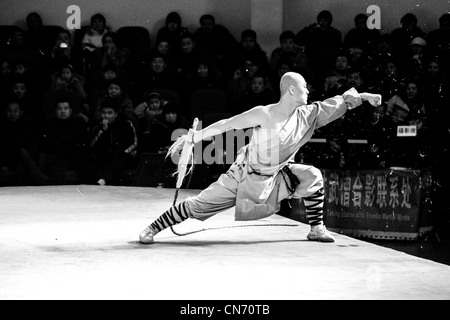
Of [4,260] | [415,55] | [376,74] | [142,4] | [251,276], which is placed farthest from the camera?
[142,4]

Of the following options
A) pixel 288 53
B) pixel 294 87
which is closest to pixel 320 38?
pixel 288 53

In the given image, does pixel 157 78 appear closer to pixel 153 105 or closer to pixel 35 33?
pixel 153 105

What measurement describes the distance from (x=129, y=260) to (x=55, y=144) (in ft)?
16.2

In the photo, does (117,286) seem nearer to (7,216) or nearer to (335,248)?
(335,248)

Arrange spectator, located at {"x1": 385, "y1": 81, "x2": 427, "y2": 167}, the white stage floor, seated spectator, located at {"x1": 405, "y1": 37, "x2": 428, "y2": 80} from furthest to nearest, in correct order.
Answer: seated spectator, located at {"x1": 405, "y1": 37, "x2": 428, "y2": 80}, spectator, located at {"x1": 385, "y1": 81, "x2": 427, "y2": 167}, the white stage floor

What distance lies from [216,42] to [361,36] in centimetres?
164

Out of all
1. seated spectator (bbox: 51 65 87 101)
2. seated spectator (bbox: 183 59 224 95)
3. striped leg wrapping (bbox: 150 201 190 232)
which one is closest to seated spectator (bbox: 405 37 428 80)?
seated spectator (bbox: 183 59 224 95)

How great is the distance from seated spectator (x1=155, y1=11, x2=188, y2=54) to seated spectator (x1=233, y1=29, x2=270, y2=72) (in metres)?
0.67

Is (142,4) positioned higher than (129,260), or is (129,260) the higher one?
(142,4)

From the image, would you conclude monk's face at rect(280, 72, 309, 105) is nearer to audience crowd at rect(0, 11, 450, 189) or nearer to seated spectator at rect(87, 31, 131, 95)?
audience crowd at rect(0, 11, 450, 189)

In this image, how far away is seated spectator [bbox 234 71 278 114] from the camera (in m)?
9.59

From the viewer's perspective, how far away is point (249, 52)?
1045 centimetres

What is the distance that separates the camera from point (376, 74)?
27.9 ft

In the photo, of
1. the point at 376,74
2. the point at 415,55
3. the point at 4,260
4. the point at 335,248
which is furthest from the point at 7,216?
the point at 415,55
